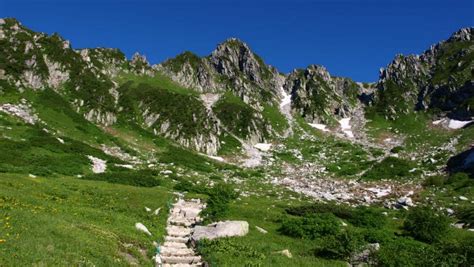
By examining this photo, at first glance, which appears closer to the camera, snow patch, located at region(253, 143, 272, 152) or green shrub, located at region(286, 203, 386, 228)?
green shrub, located at region(286, 203, 386, 228)

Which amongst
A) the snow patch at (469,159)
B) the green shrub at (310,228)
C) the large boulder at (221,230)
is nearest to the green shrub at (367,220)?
the green shrub at (310,228)

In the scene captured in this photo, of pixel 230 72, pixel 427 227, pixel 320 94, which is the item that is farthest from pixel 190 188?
pixel 320 94

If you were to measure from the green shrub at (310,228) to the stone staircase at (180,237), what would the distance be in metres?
6.55

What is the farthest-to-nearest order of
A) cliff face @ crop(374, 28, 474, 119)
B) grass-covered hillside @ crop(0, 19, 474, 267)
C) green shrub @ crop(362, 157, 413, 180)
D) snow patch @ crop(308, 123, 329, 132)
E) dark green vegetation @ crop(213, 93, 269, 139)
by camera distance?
snow patch @ crop(308, 123, 329, 132) → cliff face @ crop(374, 28, 474, 119) → dark green vegetation @ crop(213, 93, 269, 139) → green shrub @ crop(362, 157, 413, 180) → grass-covered hillside @ crop(0, 19, 474, 267)

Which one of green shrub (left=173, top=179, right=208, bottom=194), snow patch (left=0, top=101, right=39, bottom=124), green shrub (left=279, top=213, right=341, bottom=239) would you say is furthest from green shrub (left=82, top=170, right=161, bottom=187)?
snow patch (left=0, top=101, right=39, bottom=124)

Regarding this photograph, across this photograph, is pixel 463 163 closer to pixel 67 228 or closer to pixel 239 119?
pixel 239 119

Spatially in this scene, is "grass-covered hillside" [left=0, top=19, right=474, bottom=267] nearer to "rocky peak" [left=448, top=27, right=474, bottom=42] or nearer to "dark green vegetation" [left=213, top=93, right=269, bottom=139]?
"dark green vegetation" [left=213, top=93, right=269, bottom=139]

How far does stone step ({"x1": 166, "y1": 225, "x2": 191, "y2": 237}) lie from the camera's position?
2422cm

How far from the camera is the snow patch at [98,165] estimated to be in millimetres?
47500

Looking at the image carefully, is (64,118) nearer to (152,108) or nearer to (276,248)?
(152,108)

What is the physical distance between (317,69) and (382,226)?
5443 inches

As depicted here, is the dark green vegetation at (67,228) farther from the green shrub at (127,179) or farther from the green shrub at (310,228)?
the green shrub at (127,179)

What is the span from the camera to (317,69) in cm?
16288

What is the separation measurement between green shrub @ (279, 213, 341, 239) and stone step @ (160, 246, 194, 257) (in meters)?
7.42
